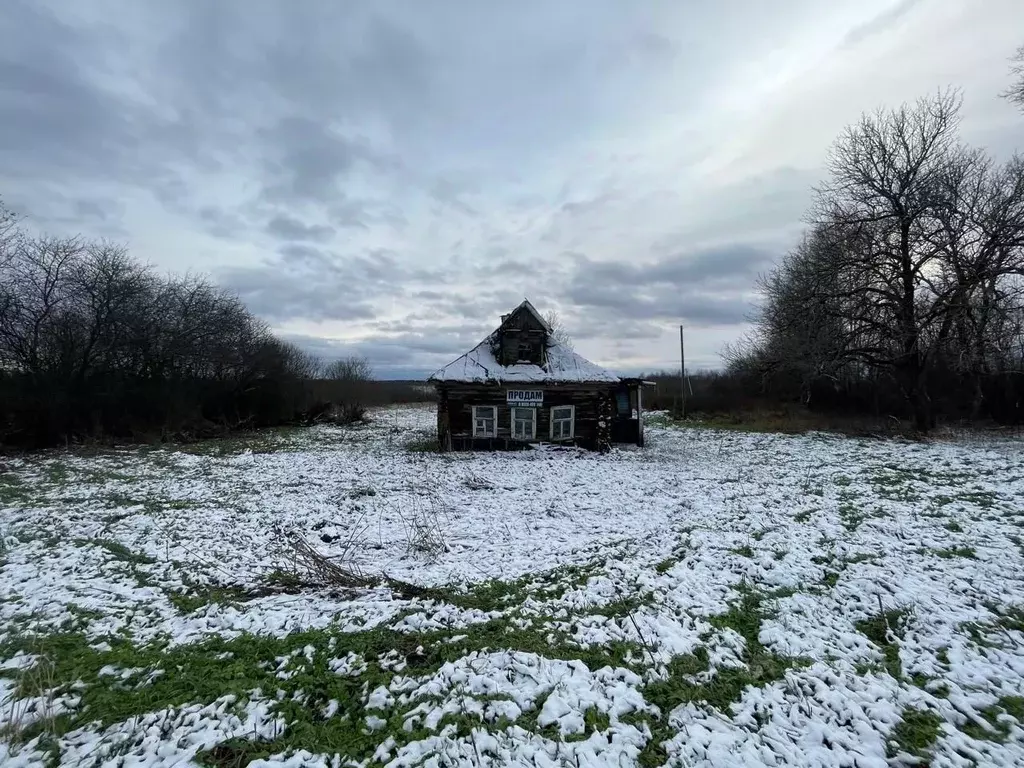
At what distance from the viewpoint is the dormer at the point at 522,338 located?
71.3 ft

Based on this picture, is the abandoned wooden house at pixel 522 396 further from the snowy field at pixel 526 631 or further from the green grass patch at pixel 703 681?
the green grass patch at pixel 703 681

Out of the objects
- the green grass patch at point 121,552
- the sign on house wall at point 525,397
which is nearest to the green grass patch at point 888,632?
the green grass patch at point 121,552

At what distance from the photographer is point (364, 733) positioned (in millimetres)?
4176

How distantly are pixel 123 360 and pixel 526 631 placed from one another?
96.8ft

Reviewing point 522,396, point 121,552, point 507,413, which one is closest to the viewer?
point 121,552

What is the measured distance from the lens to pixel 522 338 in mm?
21844

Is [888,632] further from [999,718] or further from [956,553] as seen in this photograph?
Answer: [956,553]

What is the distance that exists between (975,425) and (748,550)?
85.9 ft

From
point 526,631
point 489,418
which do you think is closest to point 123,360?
point 489,418

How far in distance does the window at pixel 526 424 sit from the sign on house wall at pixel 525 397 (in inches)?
13.6

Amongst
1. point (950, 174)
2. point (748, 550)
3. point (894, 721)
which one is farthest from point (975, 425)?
point (894, 721)

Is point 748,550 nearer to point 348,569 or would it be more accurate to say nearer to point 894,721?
point 894,721

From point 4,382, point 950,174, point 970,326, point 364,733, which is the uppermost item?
point 950,174

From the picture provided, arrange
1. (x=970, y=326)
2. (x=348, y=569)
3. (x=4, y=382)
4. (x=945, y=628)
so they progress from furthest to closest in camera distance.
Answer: (x=4, y=382)
(x=970, y=326)
(x=348, y=569)
(x=945, y=628)
